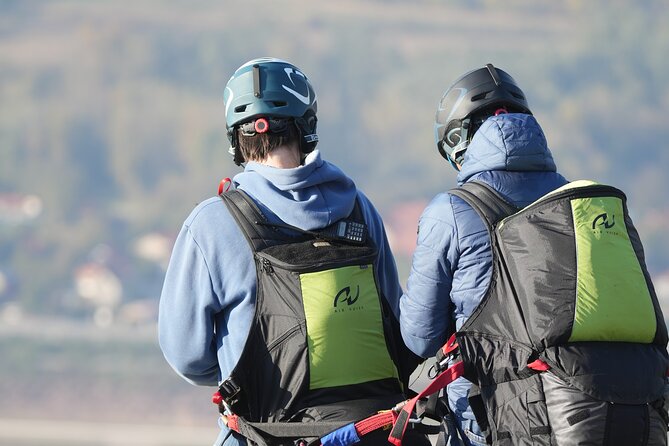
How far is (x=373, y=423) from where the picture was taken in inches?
111

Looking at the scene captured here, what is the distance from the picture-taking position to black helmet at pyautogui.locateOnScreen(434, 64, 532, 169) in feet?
11.1

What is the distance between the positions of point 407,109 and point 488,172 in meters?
57.9

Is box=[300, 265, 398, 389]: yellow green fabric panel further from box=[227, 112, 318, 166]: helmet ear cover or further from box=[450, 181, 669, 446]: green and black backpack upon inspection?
box=[227, 112, 318, 166]: helmet ear cover

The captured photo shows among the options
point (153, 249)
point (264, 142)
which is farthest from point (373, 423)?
point (153, 249)

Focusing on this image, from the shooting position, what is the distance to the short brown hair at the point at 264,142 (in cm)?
307

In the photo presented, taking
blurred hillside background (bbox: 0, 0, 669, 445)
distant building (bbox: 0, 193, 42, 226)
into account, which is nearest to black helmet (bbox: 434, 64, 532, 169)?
blurred hillside background (bbox: 0, 0, 669, 445)

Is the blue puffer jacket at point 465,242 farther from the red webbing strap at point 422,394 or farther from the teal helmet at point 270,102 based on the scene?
the teal helmet at point 270,102

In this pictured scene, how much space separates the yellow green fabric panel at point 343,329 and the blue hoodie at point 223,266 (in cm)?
16

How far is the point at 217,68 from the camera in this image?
63562mm

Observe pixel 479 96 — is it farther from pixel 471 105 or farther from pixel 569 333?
pixel 569 333

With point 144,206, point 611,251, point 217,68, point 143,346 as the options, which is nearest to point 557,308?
point 611,251

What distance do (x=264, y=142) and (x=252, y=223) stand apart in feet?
0.98

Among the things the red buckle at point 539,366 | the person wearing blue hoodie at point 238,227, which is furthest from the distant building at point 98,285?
the red buckle at point 539,366

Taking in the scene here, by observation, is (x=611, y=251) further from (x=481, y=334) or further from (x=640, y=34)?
(x=640, y=34)
